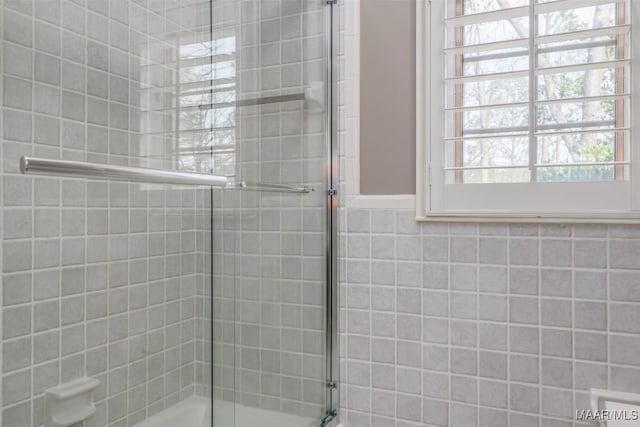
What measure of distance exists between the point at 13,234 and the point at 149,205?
0.72ft

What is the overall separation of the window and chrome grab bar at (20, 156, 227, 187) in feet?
2.40

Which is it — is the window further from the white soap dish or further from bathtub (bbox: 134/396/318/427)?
the white soap dish

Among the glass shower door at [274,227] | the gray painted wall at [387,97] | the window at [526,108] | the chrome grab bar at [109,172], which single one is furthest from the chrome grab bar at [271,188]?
the window at [526,108]

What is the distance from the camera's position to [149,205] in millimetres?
818

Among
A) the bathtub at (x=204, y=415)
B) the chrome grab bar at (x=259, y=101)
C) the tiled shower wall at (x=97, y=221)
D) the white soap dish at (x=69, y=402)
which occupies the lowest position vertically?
the bathtub at (x=204, y=415)

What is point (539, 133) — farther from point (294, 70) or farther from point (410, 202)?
point (294, 70)

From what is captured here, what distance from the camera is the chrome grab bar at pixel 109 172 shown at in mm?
604

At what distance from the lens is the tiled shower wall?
66 cm

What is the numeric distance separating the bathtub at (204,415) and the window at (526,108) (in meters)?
0.74

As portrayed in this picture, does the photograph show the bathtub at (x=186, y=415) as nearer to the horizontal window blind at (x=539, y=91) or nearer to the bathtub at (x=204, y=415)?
the bathtub at (x=204, y=415)

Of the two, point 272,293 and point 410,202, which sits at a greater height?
point 410,202

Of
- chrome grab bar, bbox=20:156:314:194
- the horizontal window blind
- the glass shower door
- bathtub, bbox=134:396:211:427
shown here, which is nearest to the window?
the horizontal window blind

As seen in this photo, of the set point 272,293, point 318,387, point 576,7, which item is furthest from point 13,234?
point 576,7

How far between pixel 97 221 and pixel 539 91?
1.18 meters
